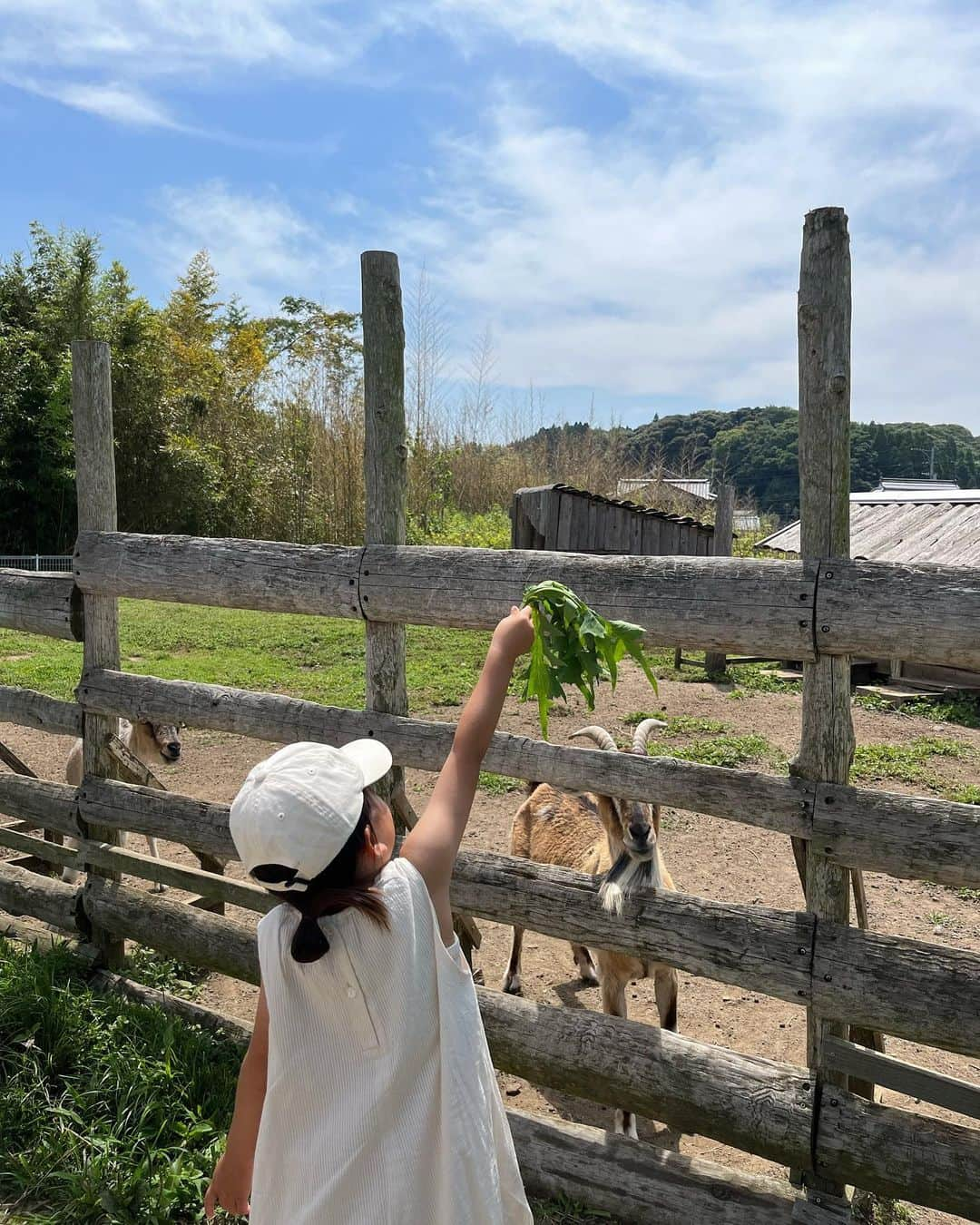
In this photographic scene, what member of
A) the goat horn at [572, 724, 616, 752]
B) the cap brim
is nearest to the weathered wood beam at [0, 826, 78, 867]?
the goat horn at [572, 724, 616, 752]

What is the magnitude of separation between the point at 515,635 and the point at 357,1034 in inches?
34.3

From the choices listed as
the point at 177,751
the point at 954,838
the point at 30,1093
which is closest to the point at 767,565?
the point at 954,838

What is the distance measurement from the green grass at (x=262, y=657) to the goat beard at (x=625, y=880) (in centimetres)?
635

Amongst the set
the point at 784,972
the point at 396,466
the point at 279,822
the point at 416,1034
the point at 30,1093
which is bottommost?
the point at 30,1093

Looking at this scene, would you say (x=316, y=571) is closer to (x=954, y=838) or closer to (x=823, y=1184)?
(x=954, y=838)

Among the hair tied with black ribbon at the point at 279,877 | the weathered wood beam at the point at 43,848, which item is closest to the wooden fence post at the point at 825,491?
the hair tied with black ribbon at the point at 279,877

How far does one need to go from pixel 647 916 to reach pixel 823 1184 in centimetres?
87

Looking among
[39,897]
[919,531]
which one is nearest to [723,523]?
[919,531]

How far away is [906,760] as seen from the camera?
8.28m

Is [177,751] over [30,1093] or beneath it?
over

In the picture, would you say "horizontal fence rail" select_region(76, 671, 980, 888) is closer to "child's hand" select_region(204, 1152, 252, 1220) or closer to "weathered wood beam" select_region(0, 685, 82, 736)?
"weathered wood beam" select_region(0, 685, 82, 736)

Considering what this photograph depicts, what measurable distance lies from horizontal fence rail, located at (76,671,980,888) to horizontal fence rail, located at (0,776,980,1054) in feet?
0.76

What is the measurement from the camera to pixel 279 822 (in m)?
1.72

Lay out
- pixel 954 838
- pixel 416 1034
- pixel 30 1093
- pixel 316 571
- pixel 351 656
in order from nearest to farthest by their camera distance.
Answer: pixel 416 1034, pixel 954 838, pixel 30 1093, pixel 316 571, pixel 351 656
